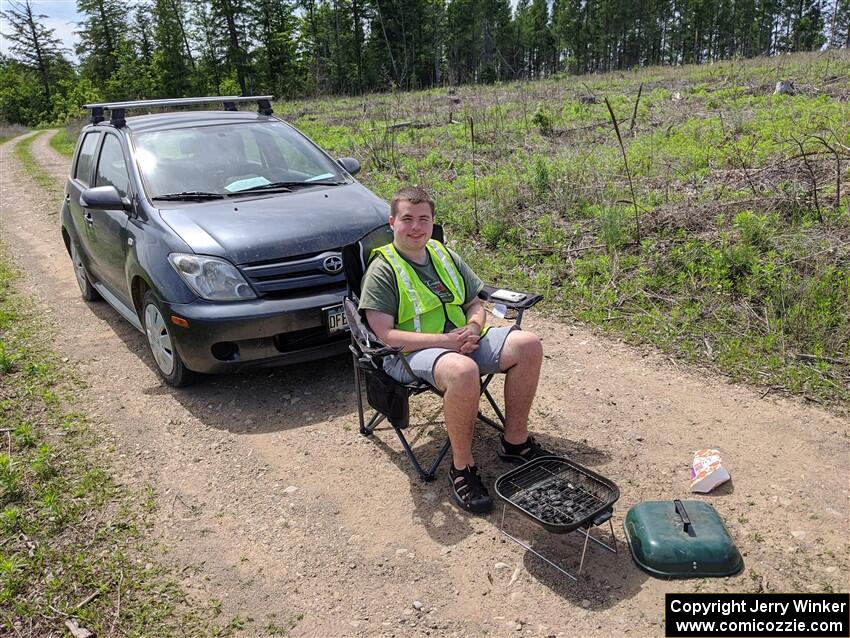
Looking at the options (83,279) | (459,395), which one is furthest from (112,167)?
(459,395)

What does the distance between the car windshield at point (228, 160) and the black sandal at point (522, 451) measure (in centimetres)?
289

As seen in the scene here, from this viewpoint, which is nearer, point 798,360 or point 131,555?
point 131,555

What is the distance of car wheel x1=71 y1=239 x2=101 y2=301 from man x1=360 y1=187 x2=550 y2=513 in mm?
4289

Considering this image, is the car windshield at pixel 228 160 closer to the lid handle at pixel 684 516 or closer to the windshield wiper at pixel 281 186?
the windshield wiper at pixel 281 186

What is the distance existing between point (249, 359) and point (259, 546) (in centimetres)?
152

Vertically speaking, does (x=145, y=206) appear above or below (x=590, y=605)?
above

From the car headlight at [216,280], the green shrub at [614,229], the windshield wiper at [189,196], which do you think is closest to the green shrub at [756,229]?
the green shrub at [614,229]

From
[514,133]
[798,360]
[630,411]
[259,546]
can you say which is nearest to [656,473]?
[630,411]

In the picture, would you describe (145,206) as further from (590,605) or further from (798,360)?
(798,360)

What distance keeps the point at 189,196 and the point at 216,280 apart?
996mm

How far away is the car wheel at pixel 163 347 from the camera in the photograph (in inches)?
182

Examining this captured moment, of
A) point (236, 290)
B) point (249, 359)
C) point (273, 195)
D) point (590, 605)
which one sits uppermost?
point (273, 195)

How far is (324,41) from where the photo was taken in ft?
180

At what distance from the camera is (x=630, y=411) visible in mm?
4246
